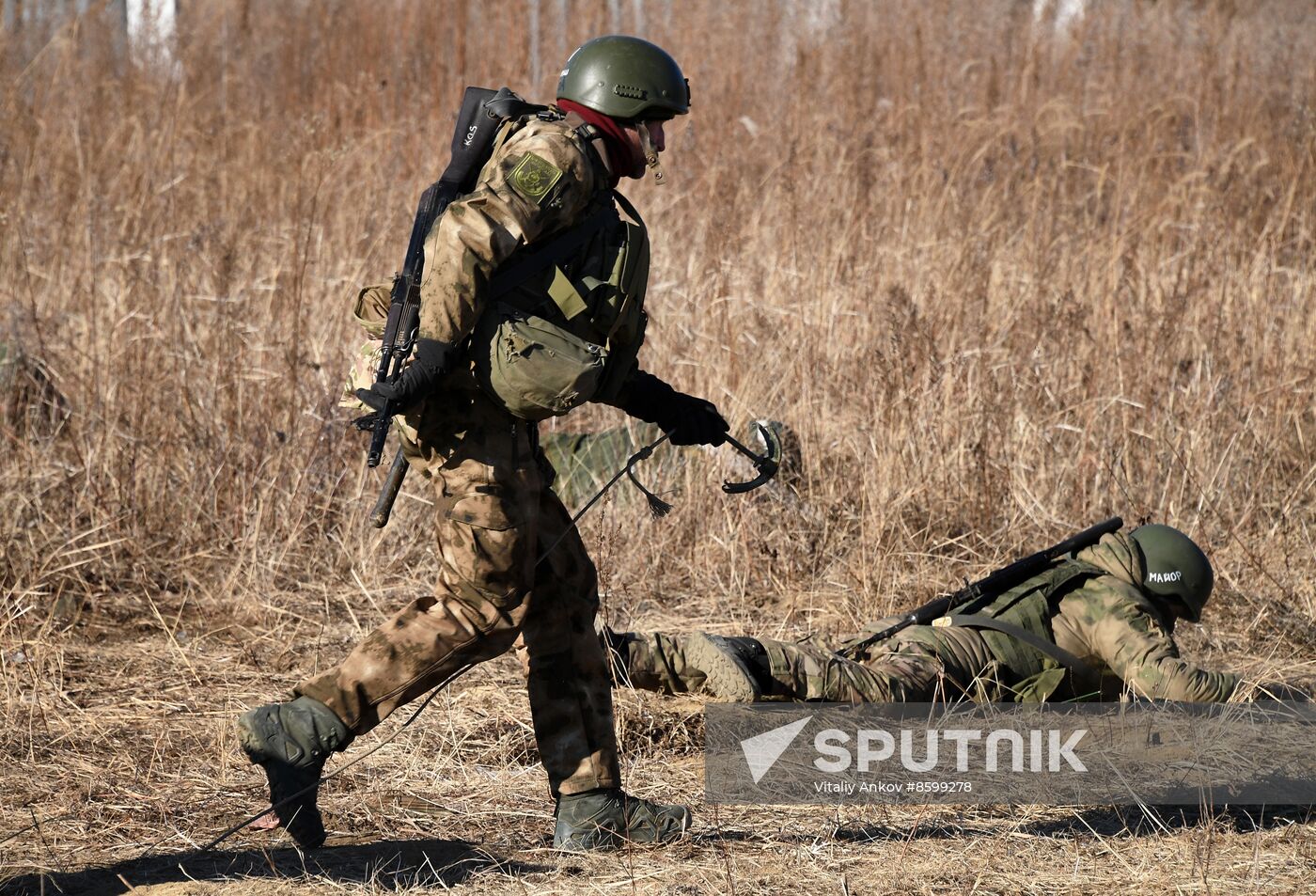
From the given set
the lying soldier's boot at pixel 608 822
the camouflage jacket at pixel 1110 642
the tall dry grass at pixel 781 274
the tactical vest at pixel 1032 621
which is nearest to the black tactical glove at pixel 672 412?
the lying soldier's boot at pixel 608 822

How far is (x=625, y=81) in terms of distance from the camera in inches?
115

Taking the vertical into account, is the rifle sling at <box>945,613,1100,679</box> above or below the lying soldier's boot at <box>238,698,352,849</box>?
below

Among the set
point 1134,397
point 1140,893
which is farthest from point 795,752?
point 1134,397

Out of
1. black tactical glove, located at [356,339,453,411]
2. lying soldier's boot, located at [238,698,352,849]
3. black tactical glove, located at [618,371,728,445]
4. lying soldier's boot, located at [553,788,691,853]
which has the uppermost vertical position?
black tactical glove, located at [356,339,453,411]

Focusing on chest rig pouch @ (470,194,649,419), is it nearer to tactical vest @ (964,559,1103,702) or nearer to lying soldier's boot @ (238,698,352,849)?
lying soldier's boot @ (238,698,352,849)

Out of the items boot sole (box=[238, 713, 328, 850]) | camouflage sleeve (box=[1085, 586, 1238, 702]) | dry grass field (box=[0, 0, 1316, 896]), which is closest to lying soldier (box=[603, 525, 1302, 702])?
camouflage sleeve (box=[1085, 586, 1238, 702])

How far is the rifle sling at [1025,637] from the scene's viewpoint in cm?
411

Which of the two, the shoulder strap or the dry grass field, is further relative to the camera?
the dry grass field

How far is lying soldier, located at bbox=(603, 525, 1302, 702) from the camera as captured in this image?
3.86 m

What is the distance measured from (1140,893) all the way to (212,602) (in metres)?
3.23

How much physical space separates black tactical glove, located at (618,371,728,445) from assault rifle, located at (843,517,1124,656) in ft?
4.20

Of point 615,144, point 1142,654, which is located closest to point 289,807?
point 615,144

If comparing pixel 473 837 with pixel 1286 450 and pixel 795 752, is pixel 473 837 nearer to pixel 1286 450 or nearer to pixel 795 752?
pixel 795 752

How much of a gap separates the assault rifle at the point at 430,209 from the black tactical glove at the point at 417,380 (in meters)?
0.08
